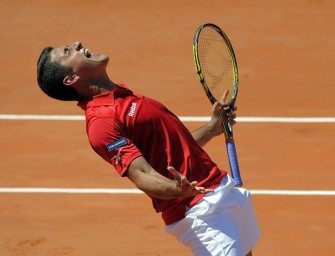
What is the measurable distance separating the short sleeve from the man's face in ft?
1.35

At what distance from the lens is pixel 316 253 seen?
374 inches

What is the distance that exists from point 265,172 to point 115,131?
4.90 metres

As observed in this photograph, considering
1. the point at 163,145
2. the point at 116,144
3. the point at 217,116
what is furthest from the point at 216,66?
the point at 116,144

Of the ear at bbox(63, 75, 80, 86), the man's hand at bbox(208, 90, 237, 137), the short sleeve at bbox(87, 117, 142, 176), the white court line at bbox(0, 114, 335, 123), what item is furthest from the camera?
the white court line at bbox(0, 114, 335, 123)

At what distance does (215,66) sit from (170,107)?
4.52 metres

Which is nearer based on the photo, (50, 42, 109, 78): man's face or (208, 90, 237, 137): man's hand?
(50, 42, 109, 78): man's face

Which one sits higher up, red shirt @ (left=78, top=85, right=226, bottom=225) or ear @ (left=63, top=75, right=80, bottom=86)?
ear @ (left=63, top=75, right=80, bottom=86)

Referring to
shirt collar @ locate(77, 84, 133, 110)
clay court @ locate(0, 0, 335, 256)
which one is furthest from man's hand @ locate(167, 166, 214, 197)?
clay court @ locate(0, 0, 335, 256)

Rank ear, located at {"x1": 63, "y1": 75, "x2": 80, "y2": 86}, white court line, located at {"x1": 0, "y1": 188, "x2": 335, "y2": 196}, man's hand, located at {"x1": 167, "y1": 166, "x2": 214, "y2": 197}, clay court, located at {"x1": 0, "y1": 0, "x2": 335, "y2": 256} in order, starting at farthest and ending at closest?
white court line, located at {"x1": 0, "y1": 188, "x2": 335, "y2": 196}, clay court, located at {"x1": 0, "y1": 0, "x2": 335, "y2": 256}, ear, located at {"x1": 63, "y1": 75, "x2": 80, "y2": 86}, man's hand, located at {"x1": 167, "y1": 166, "x2": 214, "y2": 197}

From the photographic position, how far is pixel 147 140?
6.72m

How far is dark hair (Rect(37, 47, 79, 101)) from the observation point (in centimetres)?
681

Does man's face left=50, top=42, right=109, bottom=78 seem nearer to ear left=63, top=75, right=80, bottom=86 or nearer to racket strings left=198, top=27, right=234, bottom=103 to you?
ear left=63, top=75, right=80, bottom=86

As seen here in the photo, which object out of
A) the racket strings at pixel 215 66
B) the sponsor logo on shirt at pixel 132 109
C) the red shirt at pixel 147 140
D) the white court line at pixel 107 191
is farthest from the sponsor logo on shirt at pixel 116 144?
the white court line at pixel 107 191

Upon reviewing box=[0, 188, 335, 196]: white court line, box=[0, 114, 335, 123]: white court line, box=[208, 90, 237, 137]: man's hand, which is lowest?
box=[0, 188, 335, 196]: white court line
